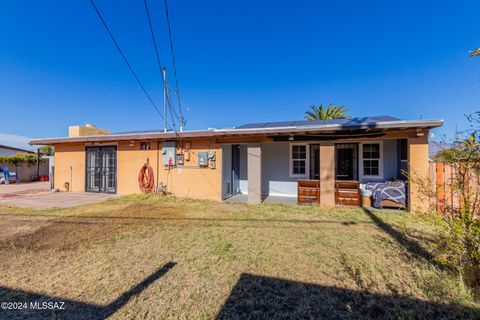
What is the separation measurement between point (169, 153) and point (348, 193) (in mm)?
7113

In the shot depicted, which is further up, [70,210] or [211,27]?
[211,27]

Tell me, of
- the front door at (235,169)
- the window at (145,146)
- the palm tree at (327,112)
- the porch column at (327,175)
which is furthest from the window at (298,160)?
the palm tree at (327,112)

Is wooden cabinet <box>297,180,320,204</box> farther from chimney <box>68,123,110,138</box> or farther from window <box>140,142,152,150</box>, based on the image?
chimney <box>68,123,110,138</box>

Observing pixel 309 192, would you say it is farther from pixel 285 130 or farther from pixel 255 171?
pixel 285 130

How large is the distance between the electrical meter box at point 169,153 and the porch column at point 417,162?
824 cm

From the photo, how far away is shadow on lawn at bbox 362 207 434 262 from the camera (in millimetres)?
3345

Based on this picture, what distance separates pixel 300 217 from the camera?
18.9ft

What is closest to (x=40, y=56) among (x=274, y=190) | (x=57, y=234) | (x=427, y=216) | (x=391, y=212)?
(x=57, y=234)

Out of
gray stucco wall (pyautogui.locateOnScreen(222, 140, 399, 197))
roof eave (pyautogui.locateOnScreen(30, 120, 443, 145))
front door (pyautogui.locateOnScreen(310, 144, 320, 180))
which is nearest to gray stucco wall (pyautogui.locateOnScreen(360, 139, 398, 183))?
roof eave (pyautogui.locateOnScreen(30, 120, 443, 145))

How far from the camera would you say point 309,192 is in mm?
7359

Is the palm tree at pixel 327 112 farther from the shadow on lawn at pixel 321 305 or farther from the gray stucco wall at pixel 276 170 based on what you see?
the shadow on lawn at pixel 321 305

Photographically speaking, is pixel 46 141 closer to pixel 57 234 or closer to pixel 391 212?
pixel 57 234

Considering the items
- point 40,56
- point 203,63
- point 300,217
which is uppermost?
point 203,63

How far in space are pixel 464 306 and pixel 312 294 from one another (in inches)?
59.6
